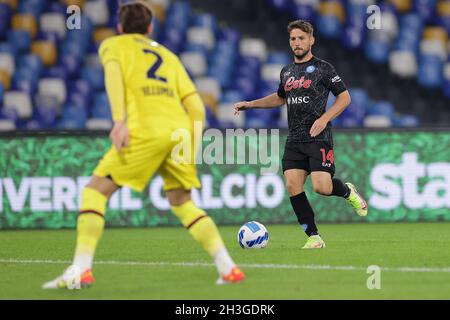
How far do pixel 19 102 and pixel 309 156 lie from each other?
640cm

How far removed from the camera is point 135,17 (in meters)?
6.02

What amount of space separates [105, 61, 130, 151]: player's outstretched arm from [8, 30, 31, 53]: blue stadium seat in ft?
29.3

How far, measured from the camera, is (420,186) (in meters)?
11.8

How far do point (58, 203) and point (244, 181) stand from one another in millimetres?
2106

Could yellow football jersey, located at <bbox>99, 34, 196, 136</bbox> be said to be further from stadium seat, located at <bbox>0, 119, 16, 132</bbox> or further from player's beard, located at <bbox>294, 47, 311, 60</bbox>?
stadium seat, located at <bbox>0, 119, 16, 132</bbox>

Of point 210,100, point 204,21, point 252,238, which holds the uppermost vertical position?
point 204,21

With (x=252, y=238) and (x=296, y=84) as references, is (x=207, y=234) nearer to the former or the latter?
(x=252, y=238)

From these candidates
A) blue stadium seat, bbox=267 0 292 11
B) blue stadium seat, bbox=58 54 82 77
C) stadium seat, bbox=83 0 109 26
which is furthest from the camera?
blue stadium seat, bbox=267 0 292 11

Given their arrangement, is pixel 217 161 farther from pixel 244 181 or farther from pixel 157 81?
pixel 157 81

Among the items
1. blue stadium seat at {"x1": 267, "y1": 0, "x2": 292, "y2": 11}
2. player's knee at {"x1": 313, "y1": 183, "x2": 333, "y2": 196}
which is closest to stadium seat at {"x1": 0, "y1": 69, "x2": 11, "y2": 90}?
blue stadium seat at {"x1": 267, "y1": 0, "x2": 292, "y2": 11}

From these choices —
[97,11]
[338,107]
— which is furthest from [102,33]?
[338,107]

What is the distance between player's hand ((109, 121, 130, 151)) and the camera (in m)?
5.72

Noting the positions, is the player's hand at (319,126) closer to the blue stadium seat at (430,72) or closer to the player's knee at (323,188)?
the player's knee at (323,188)
